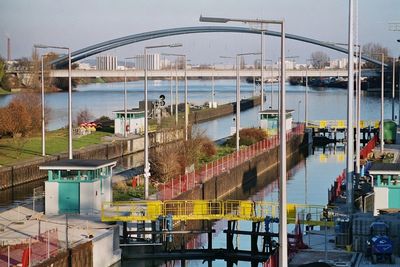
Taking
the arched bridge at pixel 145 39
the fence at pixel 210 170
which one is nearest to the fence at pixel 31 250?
the fence at pixel 210 170

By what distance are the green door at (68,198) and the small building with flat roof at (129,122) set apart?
3253 centimetres

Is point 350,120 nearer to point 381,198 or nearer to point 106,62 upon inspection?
point 381,198

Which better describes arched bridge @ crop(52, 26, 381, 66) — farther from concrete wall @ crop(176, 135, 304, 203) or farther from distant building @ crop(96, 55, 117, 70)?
concrete wall @ crop(176, 135, 304, 203)

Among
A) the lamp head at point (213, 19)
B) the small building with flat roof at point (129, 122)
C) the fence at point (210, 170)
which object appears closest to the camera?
the lamp head at point (213, 19)

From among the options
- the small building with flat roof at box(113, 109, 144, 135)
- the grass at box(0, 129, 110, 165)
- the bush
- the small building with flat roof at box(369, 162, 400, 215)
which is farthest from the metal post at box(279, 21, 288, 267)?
the small building with flat roof at box(113, 109, 144, 135)

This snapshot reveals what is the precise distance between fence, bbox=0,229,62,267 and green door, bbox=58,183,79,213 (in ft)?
12.2

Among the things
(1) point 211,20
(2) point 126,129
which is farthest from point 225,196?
(1) point 211,20

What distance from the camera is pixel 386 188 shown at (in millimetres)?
25891

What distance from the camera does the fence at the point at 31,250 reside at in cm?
1972

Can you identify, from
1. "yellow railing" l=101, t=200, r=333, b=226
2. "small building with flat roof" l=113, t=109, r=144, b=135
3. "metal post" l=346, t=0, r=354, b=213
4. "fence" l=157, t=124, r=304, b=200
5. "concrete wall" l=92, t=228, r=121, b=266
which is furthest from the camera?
"small building with flat roof" l=113, t=109, r=144, b=135

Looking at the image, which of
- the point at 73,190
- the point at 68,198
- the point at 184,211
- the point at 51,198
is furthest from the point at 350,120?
the point at 51,198

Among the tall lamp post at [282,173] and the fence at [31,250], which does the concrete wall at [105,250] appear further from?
the tall lamp post at [282,173]

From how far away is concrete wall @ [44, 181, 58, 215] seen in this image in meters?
27.0

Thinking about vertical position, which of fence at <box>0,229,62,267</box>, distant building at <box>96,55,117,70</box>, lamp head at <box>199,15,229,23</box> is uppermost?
distant building at <box>96,55,117,70</box>
